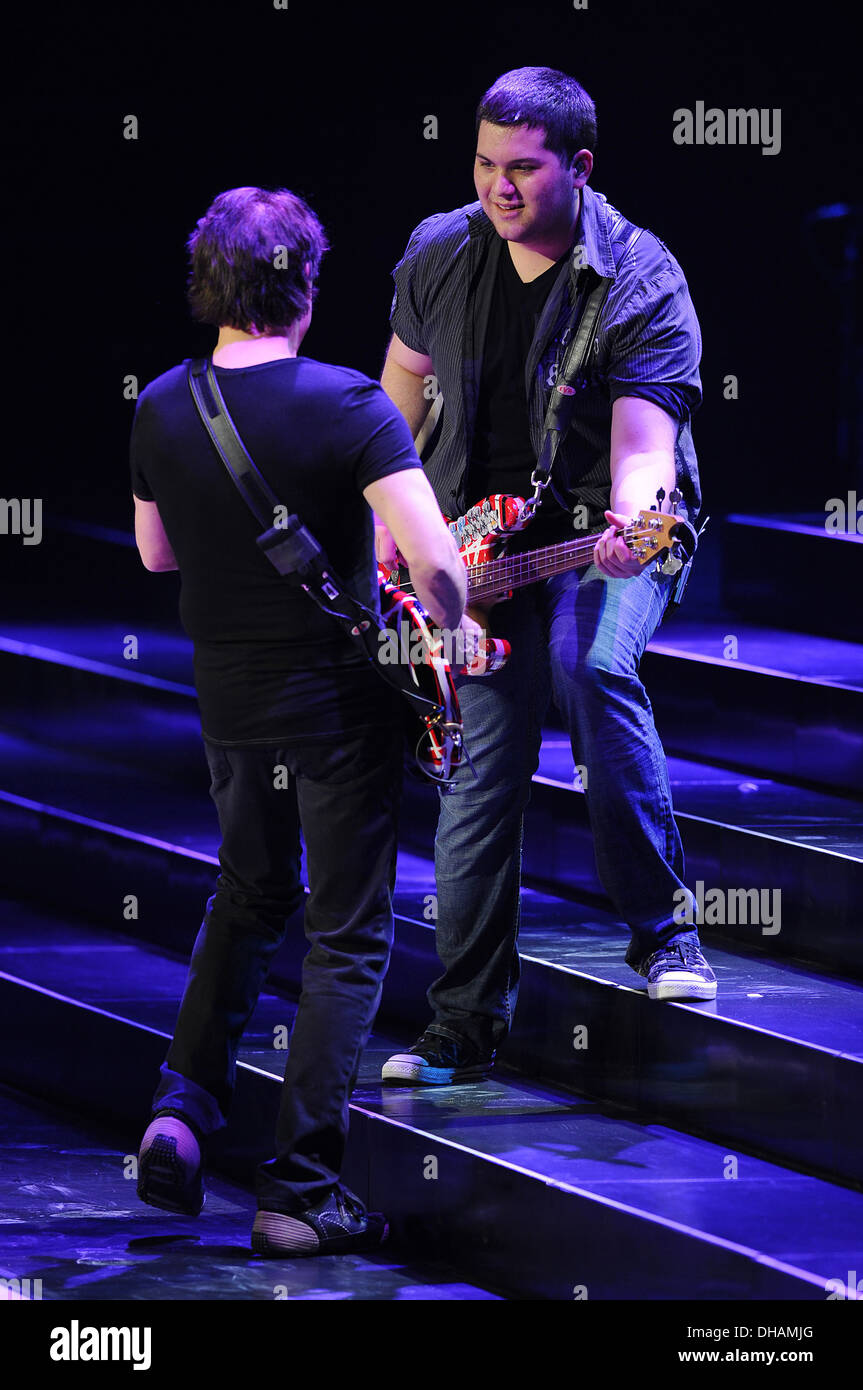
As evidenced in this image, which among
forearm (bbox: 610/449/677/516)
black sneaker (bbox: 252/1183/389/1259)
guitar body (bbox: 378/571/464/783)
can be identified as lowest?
black sneaker (bbox: 252/1183/389/1259)

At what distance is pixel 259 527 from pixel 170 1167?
99 centimetres

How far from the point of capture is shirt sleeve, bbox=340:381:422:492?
2.90 meters

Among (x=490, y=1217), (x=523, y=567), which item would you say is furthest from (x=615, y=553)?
(x=490, y=1217)

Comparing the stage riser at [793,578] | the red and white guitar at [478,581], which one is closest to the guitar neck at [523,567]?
the red and white guitar at [478,581]

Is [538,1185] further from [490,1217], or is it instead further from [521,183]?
[521,183]

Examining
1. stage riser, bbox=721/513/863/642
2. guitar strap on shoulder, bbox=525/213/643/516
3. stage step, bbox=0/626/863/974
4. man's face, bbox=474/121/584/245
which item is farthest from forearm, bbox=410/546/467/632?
stage riser, bbox=721/513/863/642

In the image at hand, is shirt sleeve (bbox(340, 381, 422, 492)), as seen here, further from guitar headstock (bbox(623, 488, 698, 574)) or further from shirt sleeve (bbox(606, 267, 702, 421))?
shirt sleeve (bbox(606, 267, 702, 421))

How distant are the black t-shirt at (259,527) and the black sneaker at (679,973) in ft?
2.64

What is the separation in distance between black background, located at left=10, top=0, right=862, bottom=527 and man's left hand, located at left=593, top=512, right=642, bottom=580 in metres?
3.04

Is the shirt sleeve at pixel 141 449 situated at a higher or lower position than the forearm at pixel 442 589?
higher

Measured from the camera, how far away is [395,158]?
643 centimetres

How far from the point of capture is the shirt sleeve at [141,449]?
3023 millimetres

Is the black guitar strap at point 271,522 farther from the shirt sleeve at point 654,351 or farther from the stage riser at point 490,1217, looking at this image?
the stage riser at point 490,1217

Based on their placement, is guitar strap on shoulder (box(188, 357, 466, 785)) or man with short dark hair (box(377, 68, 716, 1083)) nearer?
guitar strap on shoulder (box(188, 357, 466, 785))
